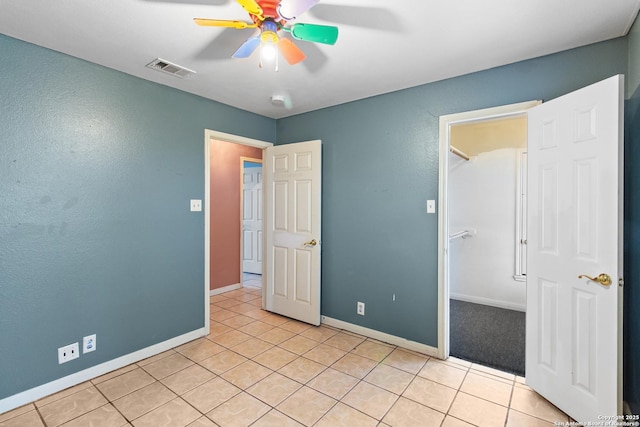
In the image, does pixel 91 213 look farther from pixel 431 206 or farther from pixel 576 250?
pixel 576 250

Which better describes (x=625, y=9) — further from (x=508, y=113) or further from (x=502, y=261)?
(x=502, y=261)

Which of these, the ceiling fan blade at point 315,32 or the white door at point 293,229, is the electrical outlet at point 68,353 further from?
the ceiling fan blade at point 315,32

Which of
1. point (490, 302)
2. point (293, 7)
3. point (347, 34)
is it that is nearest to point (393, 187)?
point (347, 34)

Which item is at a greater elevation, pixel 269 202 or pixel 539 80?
pixel 539 80

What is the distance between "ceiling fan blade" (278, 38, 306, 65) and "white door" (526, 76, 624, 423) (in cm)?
164

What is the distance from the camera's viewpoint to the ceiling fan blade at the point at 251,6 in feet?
4.37

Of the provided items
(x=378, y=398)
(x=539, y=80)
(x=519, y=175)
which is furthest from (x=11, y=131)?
(x=519, y=175)

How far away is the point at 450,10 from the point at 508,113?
102 cm

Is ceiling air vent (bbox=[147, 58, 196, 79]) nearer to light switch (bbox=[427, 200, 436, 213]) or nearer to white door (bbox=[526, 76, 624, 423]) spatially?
light switch (bbox=[427, 200, 436, 213])

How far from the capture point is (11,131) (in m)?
1.99

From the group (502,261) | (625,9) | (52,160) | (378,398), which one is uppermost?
(625,9)

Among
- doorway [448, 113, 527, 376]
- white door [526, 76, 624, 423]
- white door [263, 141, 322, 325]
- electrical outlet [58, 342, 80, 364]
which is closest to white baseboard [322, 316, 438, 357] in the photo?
white door [263, 141, 322, 325]

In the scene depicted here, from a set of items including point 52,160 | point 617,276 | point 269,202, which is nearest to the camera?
point 617,276

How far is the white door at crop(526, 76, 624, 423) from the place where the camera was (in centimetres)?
165
